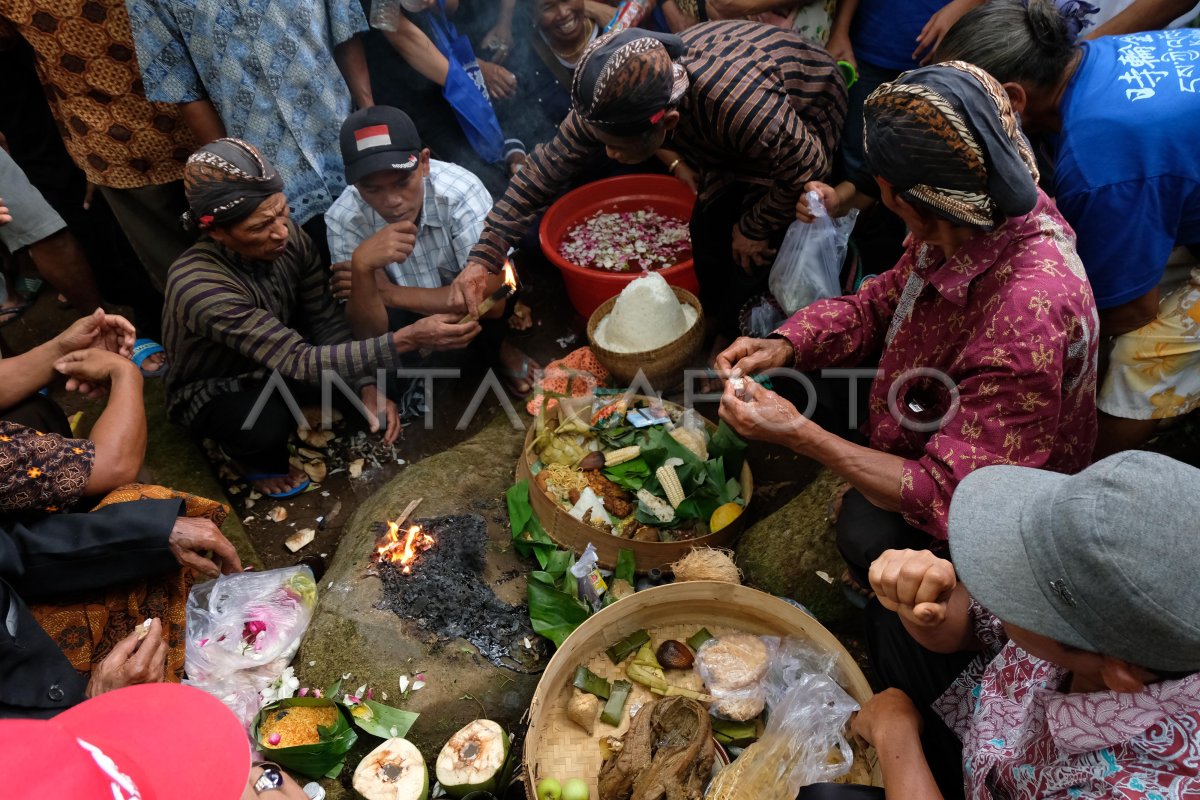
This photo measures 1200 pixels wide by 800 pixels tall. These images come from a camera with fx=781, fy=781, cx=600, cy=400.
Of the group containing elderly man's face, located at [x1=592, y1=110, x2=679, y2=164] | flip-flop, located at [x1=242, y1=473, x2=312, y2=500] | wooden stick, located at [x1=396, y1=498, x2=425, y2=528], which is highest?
elderly man's face, located at [x1=592, y1=110, x2=679, y2=164]

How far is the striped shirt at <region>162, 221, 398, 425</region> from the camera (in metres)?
3.74

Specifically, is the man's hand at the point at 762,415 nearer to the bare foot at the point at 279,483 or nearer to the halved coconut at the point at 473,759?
the halved coconut at the point at 473,759

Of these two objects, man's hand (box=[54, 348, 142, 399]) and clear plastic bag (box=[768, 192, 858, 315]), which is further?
clear plastic bag (box=[768, 192, 858, 315])

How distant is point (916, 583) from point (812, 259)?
2160 mm

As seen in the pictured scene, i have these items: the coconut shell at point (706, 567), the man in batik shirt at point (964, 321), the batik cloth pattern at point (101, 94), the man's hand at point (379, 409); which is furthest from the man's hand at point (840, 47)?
the batik cloth pattern at point (101, 94)

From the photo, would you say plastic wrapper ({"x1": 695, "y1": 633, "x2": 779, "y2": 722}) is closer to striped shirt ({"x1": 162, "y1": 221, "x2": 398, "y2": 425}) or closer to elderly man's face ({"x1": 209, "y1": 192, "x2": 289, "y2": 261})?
striped shirt ({"x1": 162, "y1": 221, "x2": 398, "y2": 425})

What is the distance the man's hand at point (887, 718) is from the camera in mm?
2254

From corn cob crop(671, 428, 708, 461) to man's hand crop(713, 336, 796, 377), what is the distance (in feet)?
2.27

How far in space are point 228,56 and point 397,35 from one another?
1012 millimetres

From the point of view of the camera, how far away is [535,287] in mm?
5590

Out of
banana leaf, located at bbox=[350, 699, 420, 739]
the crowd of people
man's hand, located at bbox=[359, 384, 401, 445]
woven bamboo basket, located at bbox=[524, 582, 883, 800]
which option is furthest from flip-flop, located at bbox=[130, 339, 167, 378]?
woven bamboo basket, located at bbox=[524, 582, 883, 800]

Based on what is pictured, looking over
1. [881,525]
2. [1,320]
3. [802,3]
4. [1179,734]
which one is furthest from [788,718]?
[1,320]

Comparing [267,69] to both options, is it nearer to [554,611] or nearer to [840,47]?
[840,47]

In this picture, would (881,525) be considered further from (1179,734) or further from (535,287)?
(535,287)
